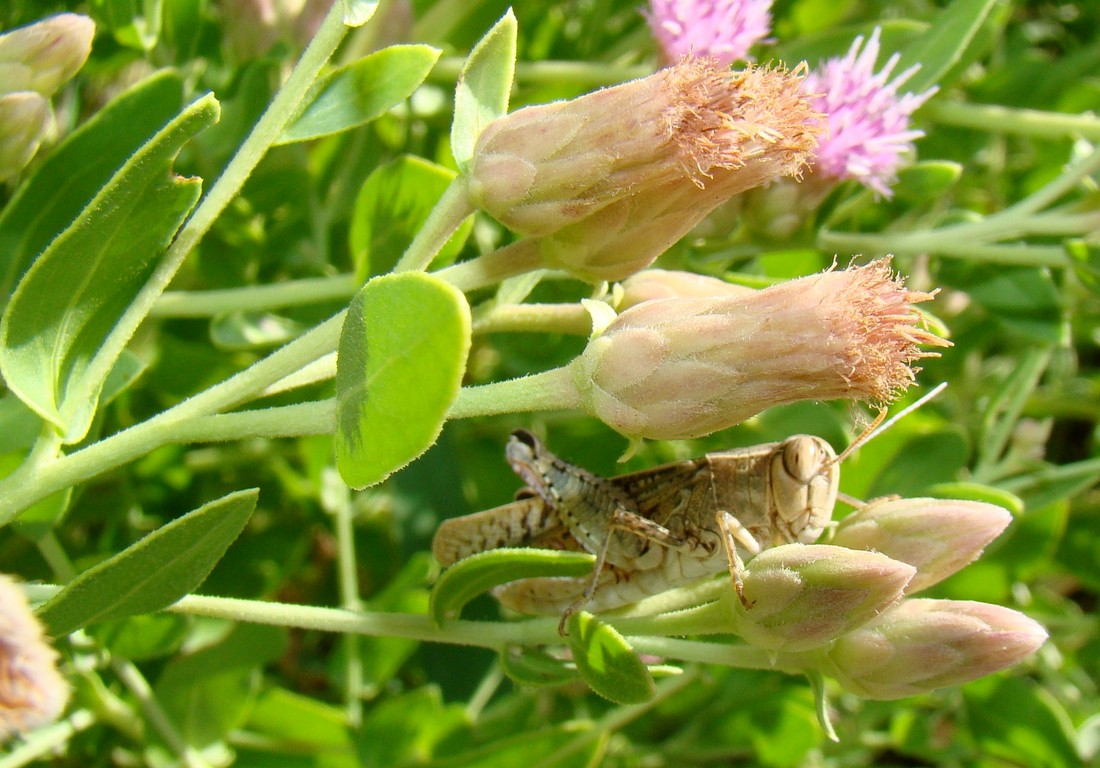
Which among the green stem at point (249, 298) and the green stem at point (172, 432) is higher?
the green stem at point (172, 432)

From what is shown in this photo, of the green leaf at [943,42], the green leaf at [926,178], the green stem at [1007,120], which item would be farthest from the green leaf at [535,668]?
the green stem at [1007,120]

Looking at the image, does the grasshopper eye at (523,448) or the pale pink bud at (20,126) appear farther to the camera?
the grasshopper eye at (523,448)

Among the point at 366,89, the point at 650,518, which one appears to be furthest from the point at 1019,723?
the point at 366,89

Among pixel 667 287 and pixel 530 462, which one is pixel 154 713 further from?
pixel 667 287

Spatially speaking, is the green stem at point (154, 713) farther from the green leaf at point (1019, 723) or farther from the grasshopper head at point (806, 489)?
the green leaf at point (1019, 723)

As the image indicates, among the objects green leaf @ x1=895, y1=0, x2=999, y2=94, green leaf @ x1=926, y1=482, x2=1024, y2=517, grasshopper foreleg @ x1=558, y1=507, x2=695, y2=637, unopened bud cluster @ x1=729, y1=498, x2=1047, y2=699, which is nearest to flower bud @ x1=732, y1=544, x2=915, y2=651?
unopened bud cluster @ x1=729, y1=498, x2=1047, y2=699
